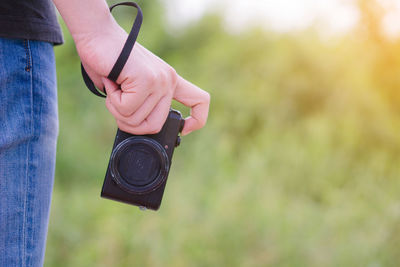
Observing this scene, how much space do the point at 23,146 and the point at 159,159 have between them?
11.9 inches

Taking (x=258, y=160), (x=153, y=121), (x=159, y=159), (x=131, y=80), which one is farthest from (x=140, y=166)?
(x=258, y=160)

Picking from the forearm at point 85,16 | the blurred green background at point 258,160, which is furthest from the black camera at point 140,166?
the blurred green background at point 258,160

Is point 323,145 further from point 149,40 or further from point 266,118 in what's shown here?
point 149,40

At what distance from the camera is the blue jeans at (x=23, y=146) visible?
2.46ft

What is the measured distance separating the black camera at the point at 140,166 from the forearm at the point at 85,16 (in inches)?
9.8

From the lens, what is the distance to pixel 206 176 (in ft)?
11.2

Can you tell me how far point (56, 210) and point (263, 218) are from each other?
1.35 metres

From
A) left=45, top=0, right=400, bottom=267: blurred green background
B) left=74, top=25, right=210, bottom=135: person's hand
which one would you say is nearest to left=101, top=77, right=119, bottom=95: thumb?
left=74, top=25, right=210, bottom=135: person's hand

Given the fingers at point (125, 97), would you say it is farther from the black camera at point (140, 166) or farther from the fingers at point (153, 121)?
the black camera at point (140, 166)

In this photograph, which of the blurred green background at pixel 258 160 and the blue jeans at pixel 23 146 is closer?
the blue jeans at pixel 23 146

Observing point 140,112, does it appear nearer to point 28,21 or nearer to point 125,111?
point 125,111

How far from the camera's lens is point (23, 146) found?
2.50 ft

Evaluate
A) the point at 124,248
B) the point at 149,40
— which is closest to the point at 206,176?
the point at 124,248

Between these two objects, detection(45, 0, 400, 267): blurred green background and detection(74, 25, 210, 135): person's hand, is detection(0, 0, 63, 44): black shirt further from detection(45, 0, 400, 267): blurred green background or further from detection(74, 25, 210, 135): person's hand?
detection(45, 0, 400, 267): blurred green background
